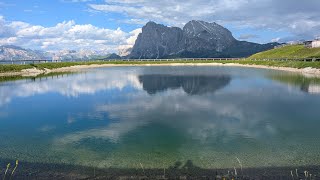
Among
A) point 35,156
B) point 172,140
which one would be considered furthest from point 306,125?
point 35,156

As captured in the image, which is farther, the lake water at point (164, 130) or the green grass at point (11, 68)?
the green grass at point (11, 68)

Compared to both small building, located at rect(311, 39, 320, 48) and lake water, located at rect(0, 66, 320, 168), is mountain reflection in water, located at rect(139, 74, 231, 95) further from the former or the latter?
small building, located at rect(311, 39, 320, 48)

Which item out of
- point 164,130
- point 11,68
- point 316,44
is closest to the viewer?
point 164,130

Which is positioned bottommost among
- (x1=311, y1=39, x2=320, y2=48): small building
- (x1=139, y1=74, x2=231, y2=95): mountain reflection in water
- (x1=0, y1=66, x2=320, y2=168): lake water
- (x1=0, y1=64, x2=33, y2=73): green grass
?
(x1=0, y1=66, x2=320, y2=168): lake water

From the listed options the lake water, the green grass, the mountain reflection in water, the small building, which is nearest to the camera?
the lake water

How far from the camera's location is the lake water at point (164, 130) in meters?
23.7

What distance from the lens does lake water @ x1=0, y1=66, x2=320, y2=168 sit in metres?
23.7

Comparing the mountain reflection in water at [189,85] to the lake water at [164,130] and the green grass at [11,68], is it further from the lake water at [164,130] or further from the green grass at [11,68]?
the green grass at [11,68]

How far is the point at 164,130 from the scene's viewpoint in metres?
31.8

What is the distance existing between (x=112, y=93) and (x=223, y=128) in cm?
3222

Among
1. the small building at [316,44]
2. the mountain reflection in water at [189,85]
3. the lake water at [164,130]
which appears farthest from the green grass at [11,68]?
the small building at [316,44]

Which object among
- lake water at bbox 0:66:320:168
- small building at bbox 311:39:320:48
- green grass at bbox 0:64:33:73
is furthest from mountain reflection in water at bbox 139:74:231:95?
small building at bbox 311:39:320:48

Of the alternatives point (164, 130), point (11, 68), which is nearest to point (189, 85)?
point (164, 130)

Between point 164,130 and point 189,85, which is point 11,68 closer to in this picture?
point 189,85
